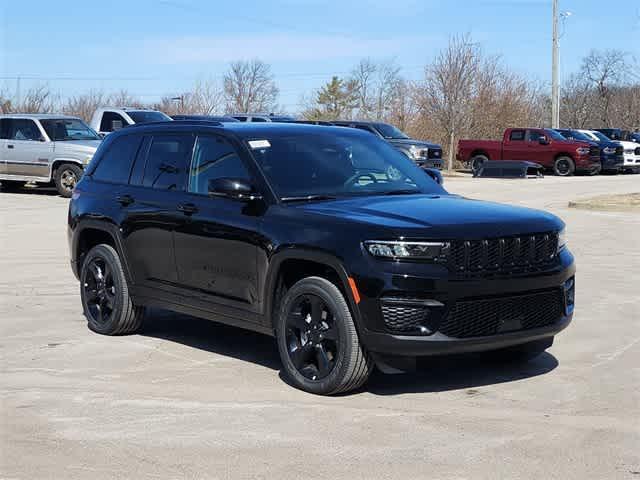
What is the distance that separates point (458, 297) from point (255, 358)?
2092 mm

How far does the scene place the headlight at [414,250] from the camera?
21.1 ft

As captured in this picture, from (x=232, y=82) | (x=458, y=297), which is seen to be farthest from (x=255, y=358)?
(x=232, y=82)

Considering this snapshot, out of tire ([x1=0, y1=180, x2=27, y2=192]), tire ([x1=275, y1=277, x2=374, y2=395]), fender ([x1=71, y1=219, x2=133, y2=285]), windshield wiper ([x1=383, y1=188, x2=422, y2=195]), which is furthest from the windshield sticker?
tire ([x1=0, y1=180, x2=27, y2=192])

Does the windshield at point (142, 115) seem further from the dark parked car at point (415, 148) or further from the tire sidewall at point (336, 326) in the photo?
the tire sidewall at point (336, 326)

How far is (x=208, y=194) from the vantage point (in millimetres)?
7777

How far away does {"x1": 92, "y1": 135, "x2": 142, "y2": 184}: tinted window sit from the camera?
8.87 m

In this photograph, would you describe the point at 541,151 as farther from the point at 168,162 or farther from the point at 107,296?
the point at 168,162

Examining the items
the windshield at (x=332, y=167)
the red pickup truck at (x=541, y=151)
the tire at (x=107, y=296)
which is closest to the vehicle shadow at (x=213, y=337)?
the tire at (x=107, y=296)

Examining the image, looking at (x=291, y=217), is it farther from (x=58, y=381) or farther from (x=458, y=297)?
(x=58, y=381)

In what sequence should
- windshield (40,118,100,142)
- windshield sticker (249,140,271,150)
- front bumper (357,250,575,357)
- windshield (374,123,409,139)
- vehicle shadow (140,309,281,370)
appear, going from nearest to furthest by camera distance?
front bumper (357,250,575,357)
windshield sticker (249,140,271,150)
vehicle shadow (140,309,281,370)
windshield (40,118,100,142)
windshield (374,123,409,139)

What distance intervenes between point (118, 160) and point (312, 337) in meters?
3.03

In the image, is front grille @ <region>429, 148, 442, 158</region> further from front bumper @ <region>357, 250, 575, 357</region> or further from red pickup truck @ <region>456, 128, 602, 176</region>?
front bumper @ <region>357, 250, 575, 357</region>

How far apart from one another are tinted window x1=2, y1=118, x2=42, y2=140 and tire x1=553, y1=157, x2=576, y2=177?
2100 centimetres

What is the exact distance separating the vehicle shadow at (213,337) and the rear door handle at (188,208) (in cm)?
113
